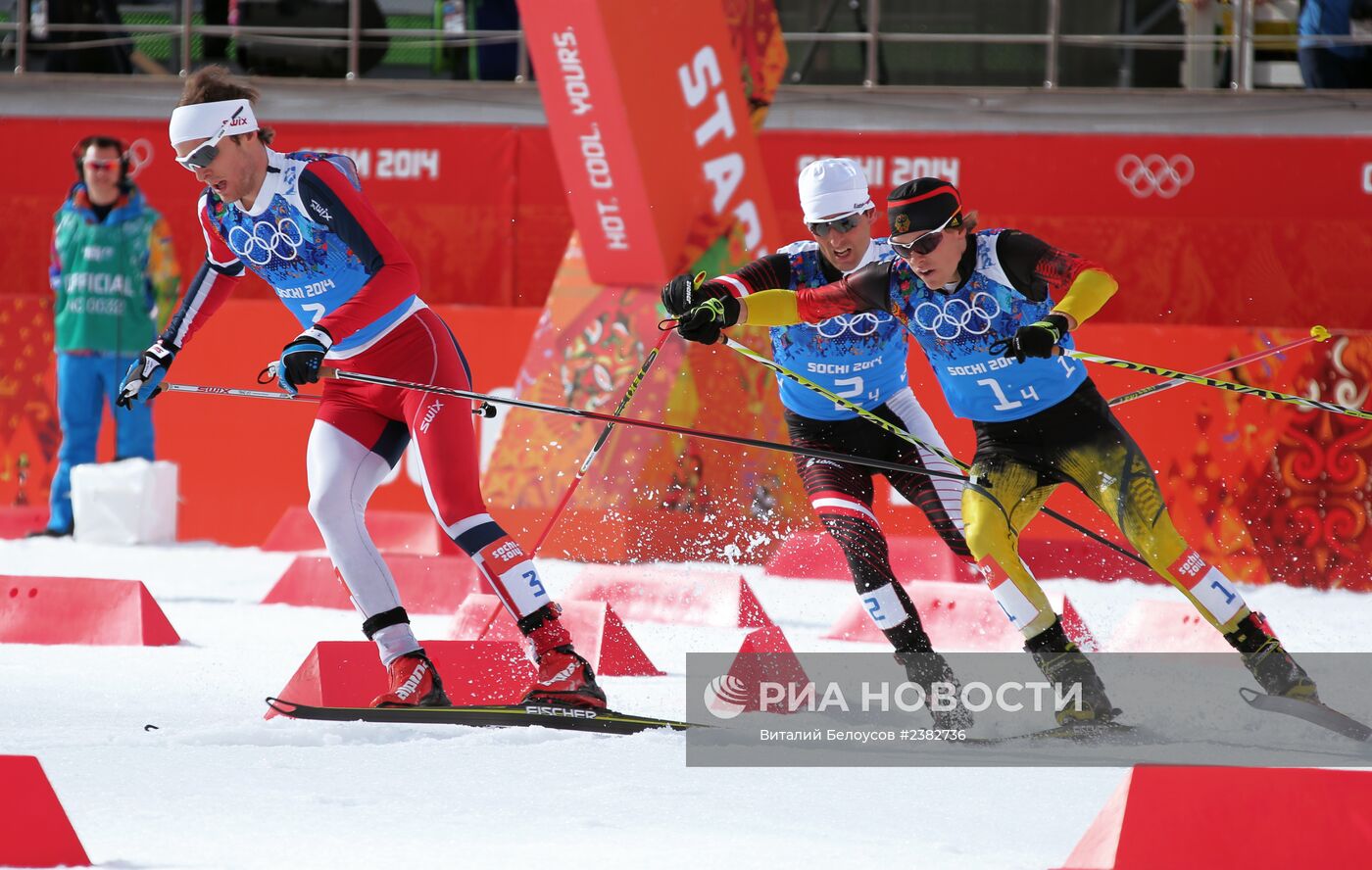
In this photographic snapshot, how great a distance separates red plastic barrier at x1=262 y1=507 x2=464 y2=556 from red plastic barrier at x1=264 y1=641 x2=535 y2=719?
132 inches

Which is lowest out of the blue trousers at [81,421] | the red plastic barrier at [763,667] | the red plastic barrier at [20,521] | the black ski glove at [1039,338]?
the red plastic barrier at [20,521]

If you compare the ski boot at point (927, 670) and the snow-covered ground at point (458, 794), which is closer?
the snow-covered ground at point (458, 794)

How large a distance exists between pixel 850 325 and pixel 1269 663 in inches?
62.7

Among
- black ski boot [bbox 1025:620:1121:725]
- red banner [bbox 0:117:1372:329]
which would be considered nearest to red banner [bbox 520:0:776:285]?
red banner [bbox 0:117:1372:329]

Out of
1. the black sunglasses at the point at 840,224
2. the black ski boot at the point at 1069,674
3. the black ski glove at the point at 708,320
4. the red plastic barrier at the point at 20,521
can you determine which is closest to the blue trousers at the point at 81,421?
the red plastic barrier at the point at 20,521

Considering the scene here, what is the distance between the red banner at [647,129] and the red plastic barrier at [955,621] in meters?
2.69

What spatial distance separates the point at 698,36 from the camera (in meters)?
9.05

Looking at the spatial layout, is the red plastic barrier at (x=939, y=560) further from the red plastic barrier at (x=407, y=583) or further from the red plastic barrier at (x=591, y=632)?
the red plastic barrier at (x=591, y=632)

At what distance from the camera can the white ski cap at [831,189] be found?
5.25 meters

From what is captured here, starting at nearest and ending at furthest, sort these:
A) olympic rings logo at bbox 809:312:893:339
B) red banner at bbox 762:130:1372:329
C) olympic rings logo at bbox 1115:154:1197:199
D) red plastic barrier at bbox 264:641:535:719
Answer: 1. red plastic barrier at bbox 264:641:535:719
2. olympic rings logo at bbox 809:312:893:339
3. red banner at bbox 762:130:1372:329
4. olympic rings logo at bbox 1115:154:1197:199

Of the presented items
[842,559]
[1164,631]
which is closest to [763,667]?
[1164,631]

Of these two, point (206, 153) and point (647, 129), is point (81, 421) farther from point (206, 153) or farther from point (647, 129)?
point (206, 153)

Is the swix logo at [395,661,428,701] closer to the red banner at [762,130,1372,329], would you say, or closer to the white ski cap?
the white ski cap

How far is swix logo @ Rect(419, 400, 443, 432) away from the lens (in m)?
4.89
